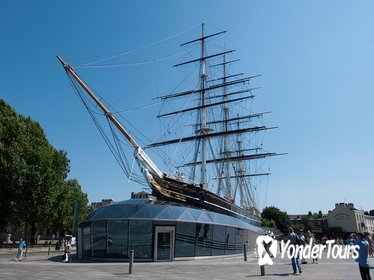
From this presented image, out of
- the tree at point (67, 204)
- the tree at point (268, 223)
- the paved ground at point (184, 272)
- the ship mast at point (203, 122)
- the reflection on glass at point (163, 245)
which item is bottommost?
the paved ground at point (184, 272)

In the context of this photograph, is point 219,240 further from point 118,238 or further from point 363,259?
point 363,259

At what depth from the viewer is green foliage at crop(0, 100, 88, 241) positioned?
121 feet

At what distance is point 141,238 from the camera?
74.9 ft

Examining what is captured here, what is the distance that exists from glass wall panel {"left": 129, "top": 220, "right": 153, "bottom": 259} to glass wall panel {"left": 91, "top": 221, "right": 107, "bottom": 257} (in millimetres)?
2010

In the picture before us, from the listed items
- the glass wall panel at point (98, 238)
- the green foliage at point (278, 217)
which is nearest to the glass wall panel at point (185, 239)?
the glass wall panel at point (98, 238)

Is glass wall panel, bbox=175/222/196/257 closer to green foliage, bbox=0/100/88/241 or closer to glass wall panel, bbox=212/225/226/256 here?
glass wall panel, bbox=212/225/226/256

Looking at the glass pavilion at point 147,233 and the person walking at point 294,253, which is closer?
the person walking at point 294,253

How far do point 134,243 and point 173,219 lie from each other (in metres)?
2.91

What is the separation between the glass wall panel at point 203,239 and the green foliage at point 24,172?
21.5 m

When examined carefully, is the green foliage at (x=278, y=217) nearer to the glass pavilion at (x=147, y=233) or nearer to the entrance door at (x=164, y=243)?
the glass pavilion at (x=147, y=233)

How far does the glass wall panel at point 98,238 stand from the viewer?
77.2 ft

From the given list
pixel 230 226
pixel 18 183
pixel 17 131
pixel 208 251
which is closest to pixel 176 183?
pixel 230 226

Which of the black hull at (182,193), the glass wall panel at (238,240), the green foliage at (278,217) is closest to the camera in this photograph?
the glass wall panel at (238,240)

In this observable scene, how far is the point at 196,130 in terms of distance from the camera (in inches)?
2087
